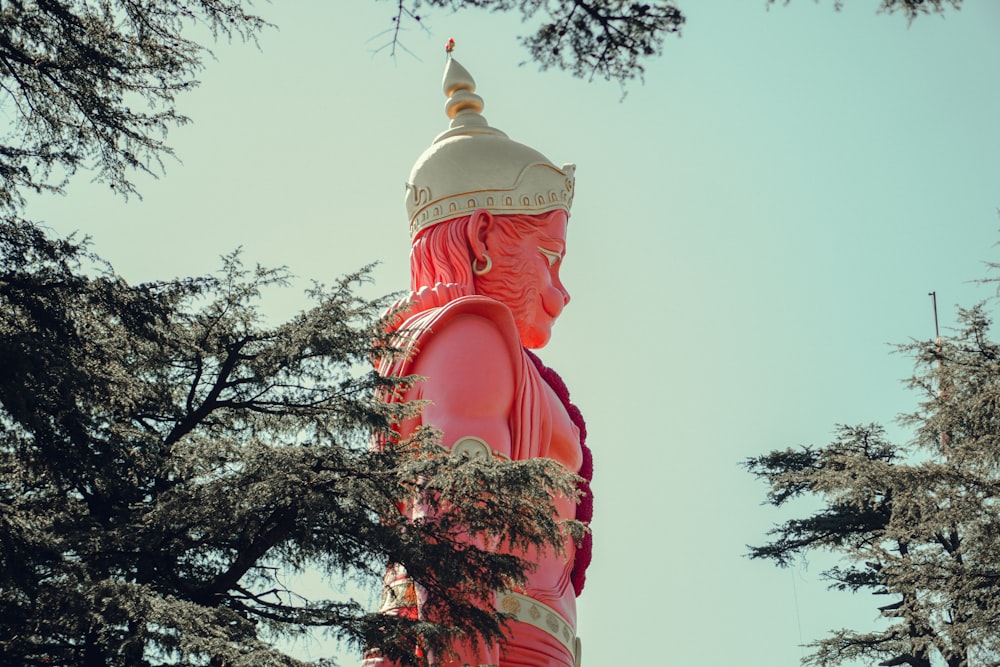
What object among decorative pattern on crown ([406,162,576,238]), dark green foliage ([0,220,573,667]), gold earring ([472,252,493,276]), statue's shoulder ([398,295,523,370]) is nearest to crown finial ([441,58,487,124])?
decorative pattern on crown ([406,162,576,238])

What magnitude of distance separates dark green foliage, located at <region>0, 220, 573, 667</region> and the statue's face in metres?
2.57

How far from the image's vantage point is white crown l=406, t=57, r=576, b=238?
9.20m

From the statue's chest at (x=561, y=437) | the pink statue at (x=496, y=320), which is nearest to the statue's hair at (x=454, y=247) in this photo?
the pink statue at (x=496, y=320)

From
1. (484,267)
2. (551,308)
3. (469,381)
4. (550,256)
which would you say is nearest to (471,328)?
(469,381)

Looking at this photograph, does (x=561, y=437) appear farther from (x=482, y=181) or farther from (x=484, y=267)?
(x=482, y=181)

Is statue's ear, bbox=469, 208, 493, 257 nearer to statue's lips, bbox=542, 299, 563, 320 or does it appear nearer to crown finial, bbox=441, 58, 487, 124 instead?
statue's lips, bbox=542, 299, 563, 320

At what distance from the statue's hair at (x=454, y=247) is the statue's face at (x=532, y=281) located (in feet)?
0.13

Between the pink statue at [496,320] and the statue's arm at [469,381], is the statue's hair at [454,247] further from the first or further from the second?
the statue's arm at [469,381]

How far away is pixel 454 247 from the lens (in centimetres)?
900

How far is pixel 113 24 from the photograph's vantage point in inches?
224

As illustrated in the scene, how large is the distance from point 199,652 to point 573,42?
2.76m

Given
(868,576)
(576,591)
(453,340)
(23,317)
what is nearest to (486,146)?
(453,340)

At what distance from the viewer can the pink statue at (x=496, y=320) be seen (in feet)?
25.4

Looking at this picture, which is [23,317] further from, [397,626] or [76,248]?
[397,626]
